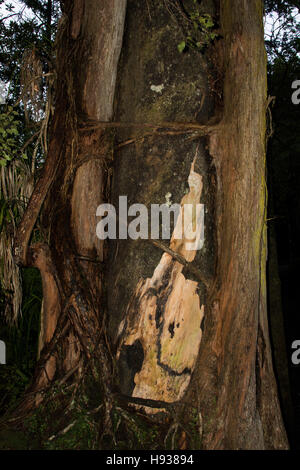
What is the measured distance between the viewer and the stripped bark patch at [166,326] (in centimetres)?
198

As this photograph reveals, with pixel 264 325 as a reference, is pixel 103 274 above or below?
above

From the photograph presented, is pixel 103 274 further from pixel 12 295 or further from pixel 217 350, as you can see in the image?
pixel 12 295

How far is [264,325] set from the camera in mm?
2094

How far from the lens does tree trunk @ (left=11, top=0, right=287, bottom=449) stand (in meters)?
1.95

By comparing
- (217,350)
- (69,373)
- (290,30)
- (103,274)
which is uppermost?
(290,30)

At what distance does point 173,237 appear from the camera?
2031 mm

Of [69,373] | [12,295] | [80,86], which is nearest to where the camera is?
[69,373]

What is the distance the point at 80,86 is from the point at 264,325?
1.58 m

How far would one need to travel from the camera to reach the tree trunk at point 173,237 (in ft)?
6.41

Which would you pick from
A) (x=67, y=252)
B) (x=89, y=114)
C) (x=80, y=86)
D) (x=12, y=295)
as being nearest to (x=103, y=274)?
(x=67, y=252)

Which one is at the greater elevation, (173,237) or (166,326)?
(173,237)

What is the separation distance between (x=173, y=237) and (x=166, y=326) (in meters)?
0.43

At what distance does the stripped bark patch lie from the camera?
1980 millimetres
